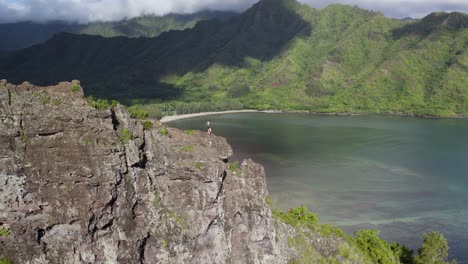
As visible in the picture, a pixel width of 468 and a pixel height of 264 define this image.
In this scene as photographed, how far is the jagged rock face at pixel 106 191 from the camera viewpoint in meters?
22.5

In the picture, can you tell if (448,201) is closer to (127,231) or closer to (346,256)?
(346,256)

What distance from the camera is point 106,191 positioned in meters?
24.2

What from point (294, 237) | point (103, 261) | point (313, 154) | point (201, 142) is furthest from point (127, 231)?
point (313, 154)

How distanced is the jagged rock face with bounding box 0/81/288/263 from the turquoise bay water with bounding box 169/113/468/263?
57.2 metres

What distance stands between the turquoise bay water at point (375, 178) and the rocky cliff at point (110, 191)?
183ft

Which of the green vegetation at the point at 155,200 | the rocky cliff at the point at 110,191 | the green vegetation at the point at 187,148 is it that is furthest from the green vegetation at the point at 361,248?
the green vegetation at the point at 155,200

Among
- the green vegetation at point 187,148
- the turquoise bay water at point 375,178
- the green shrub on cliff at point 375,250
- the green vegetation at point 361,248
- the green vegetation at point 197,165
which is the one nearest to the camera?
the green vegetation at point 197,165

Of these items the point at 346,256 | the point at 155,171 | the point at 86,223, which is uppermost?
the point at 155,171

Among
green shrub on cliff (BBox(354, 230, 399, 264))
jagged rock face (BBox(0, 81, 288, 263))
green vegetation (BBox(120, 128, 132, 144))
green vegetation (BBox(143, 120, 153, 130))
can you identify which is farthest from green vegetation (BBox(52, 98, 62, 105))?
green shrub on cliff (BBox(354, 230, 399, 264))

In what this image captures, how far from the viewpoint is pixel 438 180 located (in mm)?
114312

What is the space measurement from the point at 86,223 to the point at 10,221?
392cm

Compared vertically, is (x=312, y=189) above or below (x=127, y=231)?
below

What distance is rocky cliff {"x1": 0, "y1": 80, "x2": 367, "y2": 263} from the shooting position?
2247 cm

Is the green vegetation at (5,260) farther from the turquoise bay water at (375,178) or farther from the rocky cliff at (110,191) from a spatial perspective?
the turquoise bay water at (375,178)
